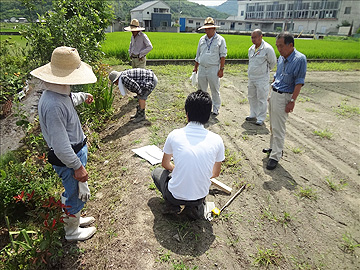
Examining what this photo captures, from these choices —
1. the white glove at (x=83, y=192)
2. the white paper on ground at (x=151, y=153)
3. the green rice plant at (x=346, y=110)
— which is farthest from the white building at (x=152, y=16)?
the white glove at (x=83, y=192)

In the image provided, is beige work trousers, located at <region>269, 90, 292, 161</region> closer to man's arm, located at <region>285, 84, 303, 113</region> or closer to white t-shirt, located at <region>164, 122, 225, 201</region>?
man's arm, located at <region>285, 84, 303, 113</region>

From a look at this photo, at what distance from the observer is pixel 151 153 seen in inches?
149

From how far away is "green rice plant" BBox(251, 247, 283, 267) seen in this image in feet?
7.38

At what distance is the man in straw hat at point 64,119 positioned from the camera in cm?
193

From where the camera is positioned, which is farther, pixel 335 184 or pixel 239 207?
pixel 335 184

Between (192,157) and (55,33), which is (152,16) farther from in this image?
(192,157)

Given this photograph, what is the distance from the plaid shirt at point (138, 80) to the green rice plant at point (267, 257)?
3.28m

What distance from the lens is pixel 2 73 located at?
7.28m

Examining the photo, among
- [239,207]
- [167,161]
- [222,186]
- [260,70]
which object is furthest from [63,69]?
[260,70]

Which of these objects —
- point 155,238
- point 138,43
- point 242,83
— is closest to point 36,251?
point 155,238

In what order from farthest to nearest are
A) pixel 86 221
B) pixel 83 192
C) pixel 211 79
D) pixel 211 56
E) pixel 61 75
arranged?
pixel 211 79
pixel 211 56
pixel 86 221
pixel 83 192
pixel 61 75

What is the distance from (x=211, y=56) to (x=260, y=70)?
1023 millimetres

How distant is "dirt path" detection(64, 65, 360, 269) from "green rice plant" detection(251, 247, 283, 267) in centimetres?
3

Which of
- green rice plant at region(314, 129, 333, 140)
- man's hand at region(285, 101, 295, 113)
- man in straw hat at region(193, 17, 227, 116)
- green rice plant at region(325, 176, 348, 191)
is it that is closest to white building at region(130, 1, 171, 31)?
man in straw hat at region(193, 17, 227, 116)
